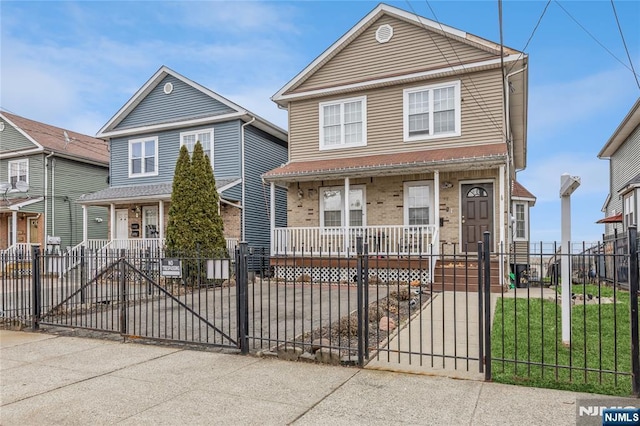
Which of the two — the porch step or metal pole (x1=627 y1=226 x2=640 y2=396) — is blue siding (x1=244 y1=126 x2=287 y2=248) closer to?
the porch step

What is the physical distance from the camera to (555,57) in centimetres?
1354

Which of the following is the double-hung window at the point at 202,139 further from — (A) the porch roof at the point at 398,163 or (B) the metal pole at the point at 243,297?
(B) the metal pole at the point at 243,297

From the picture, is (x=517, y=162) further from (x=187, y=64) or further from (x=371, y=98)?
(x=187, y=64)

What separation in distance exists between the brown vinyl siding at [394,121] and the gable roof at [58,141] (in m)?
13.6

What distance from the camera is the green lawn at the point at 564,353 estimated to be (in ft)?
15.0

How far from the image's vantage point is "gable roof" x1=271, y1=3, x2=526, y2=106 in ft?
45.8

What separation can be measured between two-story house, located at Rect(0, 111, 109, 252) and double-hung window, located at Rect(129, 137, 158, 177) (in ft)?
14.7

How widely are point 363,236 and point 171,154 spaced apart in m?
9.97

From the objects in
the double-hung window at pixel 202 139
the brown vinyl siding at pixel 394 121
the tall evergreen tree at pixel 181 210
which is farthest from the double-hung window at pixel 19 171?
the brown vinyl siding at pixel 394 121

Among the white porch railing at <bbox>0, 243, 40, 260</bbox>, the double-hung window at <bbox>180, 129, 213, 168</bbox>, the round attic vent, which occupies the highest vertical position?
the round attic vent

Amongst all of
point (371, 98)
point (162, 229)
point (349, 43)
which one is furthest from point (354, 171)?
point (162, 229)

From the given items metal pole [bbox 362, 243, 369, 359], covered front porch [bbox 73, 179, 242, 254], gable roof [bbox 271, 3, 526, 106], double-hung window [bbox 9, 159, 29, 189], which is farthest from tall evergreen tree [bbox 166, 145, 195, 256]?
double-hung window [bbox 9, 159, 29, 189]

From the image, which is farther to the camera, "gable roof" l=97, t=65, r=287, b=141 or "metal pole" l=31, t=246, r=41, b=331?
"gable roof" l=97, t=65, r=287, b=141

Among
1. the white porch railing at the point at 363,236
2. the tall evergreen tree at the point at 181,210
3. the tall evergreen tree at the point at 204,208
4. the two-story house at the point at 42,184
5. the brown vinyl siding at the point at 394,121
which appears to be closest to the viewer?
the white porch railing at the point at 363,236
